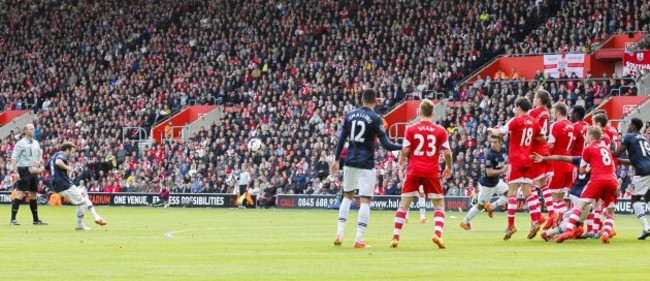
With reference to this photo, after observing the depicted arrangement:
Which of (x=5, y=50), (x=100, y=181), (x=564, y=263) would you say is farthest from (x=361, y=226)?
(x=5, y=50)

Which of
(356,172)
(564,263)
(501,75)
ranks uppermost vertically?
(501,75)

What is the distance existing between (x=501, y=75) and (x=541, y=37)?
2756 mm

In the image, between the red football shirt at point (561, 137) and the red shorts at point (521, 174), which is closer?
the red shorts at point (521, 174)

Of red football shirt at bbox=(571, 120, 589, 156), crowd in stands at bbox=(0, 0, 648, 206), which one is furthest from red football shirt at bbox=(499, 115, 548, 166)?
crowd in stands at bbox=(0, 0, 648, 206)

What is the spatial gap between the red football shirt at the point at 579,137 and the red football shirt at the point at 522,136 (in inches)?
56.3

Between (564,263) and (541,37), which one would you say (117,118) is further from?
(564,263)

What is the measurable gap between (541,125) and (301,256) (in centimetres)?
672

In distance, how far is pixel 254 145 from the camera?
188 feet

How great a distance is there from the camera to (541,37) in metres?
56.3

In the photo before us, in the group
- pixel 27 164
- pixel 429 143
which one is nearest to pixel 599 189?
pixel 429 143

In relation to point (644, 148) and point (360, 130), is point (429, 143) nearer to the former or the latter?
point (360, 130)

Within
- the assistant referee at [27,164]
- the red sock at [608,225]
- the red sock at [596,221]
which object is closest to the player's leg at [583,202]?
the red sock at [608,225]

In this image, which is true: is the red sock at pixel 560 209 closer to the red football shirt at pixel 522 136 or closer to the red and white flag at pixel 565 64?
the red football shirt at pixel 522 136

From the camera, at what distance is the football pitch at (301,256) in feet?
53.8
